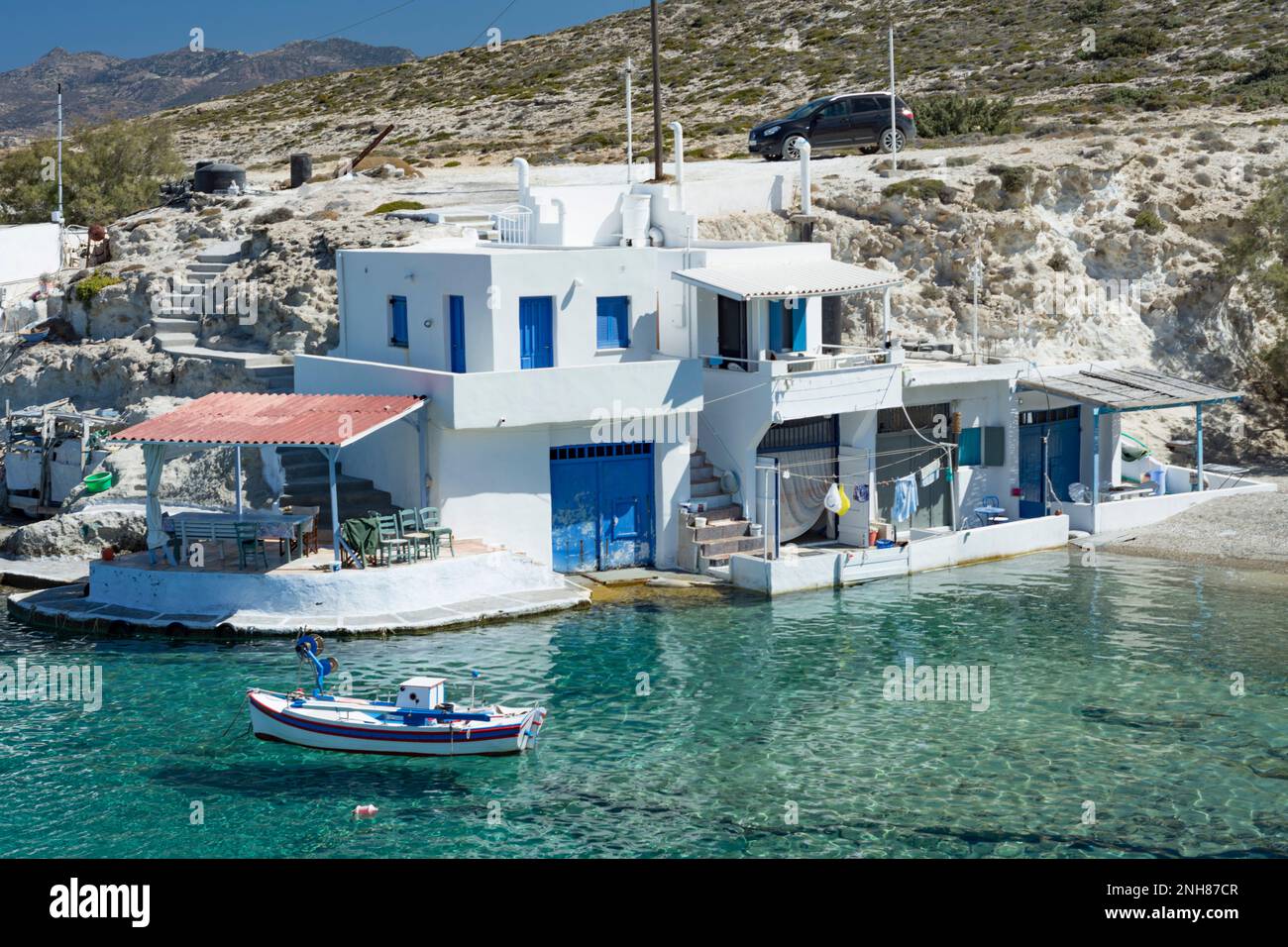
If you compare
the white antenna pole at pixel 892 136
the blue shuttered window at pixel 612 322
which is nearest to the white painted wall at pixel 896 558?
the blue shuttered window at pixel 612 322

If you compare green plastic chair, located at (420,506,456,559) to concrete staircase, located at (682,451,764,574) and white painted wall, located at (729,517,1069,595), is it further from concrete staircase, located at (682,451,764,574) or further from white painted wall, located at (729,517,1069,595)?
white painted wall, located at (729,517,1069,595)

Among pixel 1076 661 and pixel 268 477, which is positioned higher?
pixel 268 477

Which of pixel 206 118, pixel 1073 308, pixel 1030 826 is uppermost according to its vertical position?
pixel 206 118

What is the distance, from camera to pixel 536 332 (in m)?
30.2

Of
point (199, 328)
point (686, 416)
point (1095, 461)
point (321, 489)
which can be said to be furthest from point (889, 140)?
point (321, 489)

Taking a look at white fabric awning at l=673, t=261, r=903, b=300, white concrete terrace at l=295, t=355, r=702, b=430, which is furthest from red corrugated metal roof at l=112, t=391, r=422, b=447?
white fabric awning at l=673, t=261, r=903, b=300

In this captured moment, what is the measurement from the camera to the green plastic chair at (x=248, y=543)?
87.4ft

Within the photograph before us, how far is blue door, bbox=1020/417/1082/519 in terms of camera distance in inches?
1377

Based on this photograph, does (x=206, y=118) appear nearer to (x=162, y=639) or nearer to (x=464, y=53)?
(x=464, y=53)

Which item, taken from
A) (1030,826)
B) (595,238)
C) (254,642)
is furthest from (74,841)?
(595,238)

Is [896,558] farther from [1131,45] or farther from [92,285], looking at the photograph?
[1131,45]

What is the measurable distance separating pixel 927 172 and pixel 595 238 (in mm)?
12825

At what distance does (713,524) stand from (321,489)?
7.64 meters
